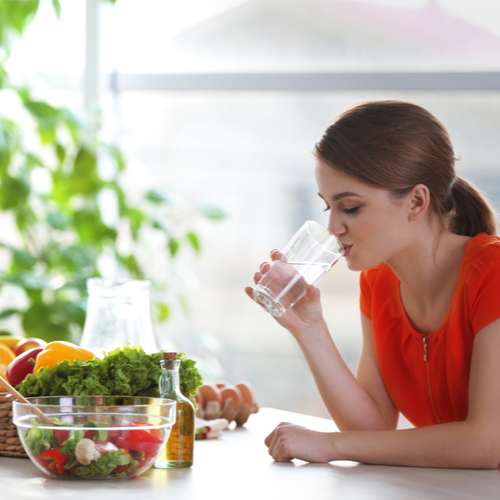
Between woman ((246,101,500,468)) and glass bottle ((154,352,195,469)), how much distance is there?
157 millimetres

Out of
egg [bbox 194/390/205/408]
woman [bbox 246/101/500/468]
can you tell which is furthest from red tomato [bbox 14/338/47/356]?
woman [bbox 246/101/500/468]

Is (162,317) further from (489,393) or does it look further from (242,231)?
(489,393)

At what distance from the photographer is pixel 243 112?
3.21 m

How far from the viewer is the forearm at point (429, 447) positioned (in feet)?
3.40

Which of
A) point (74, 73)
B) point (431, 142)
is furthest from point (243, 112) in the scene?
point (431, 142)

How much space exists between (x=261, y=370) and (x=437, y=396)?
194 centimetres

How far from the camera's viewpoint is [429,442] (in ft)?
3.41

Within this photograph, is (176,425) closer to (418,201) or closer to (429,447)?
(429,447)

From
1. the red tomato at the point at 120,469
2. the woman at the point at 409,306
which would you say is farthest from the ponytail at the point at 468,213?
the red tomato at the point at 120,469

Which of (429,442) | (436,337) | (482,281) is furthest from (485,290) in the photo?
(429,442)

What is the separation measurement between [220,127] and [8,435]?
241 cm

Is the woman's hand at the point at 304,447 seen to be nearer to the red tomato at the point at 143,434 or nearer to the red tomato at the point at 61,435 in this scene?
the red tomato at the point at 143,434

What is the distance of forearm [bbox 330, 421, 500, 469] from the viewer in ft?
3.40

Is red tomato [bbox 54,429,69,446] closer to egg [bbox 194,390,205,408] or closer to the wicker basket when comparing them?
the wicker basket
